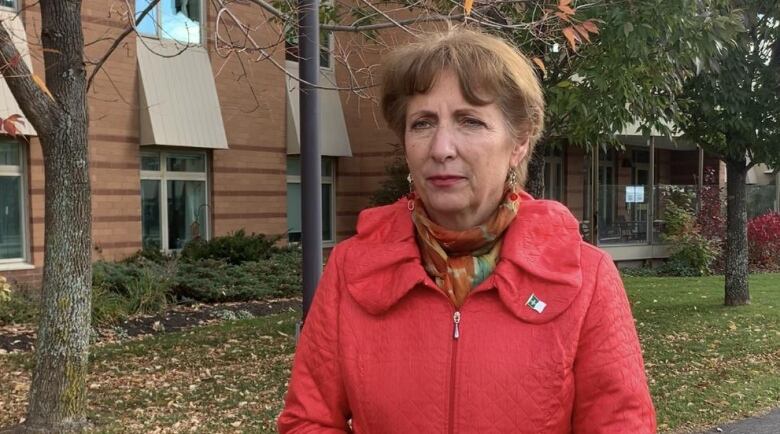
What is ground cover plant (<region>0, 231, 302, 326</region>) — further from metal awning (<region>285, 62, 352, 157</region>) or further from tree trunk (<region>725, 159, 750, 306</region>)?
tree trunk (<region>725, 159, 750, 306</region>)

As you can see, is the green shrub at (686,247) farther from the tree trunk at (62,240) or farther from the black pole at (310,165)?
the tree trunk at (62,240)

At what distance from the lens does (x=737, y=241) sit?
1086 cm

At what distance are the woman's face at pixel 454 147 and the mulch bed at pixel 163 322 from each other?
714 centimetres

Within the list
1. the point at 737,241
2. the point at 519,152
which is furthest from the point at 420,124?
the point at 737,241

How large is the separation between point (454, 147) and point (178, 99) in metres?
12.2

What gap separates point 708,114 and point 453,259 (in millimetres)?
9151

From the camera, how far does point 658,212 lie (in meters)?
19.8

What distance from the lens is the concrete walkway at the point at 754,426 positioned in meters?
5.43

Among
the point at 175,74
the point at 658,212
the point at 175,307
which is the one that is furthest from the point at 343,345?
the point at 658,212

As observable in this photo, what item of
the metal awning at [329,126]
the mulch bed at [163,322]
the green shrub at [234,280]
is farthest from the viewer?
the metal awning at [329,126]

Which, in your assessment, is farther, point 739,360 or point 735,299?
point 735,299

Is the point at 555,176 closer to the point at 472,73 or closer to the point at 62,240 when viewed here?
the point at 62,240

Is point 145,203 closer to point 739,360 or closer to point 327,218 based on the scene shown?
point 327,218

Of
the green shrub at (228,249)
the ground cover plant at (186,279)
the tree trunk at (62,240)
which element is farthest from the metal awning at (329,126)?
the tree trunk at (62,240)
